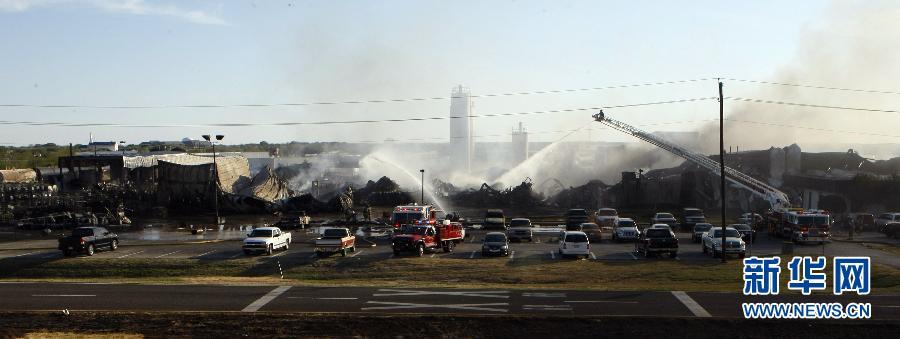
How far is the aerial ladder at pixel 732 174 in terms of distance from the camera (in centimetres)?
Answer: 6450

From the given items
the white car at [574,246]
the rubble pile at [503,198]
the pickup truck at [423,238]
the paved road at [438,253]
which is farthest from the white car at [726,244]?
the rubble pile at [503,198]

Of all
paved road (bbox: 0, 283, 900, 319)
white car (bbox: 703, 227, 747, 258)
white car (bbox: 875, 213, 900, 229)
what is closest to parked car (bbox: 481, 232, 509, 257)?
white car (bbox: 703, 227, 747, 258)

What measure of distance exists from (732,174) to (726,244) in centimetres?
3347

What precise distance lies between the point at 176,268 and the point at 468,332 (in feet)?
74.2

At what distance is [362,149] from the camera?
197250 mm

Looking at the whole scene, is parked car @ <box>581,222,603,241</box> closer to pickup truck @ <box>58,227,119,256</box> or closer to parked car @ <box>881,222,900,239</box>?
parked car @ <box>881,222,900,239</box>

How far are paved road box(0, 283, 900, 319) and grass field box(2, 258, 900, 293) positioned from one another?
237 centimetres

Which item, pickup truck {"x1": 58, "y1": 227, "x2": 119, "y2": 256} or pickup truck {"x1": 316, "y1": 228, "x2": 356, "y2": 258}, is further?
pickup truck {"x1": 58, "y1": 227, "x2": 119, "y2": 256}

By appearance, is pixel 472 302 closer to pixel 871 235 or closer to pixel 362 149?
pixel 871 235

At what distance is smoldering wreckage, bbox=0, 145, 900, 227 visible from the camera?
247 feet

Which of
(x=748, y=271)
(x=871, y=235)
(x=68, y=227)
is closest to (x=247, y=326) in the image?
(x=748, y=271)

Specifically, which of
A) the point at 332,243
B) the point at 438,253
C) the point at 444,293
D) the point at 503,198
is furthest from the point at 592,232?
the point at 503,198

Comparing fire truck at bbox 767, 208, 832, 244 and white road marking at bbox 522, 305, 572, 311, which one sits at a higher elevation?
fire truck at bbox 767, 208, 832, 244

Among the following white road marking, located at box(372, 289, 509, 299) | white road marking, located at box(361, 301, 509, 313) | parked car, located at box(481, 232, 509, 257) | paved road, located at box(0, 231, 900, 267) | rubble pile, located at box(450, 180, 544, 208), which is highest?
rubble pile, located at box(450, 180, 544, 208)
